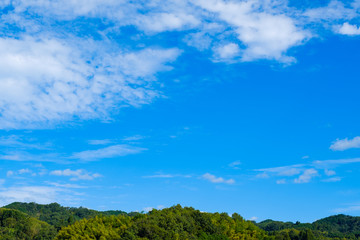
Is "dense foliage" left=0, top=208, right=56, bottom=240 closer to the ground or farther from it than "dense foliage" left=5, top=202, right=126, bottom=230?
closer to the ground

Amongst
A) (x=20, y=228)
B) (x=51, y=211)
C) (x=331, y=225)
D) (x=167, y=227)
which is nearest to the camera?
(x=167, y=227)

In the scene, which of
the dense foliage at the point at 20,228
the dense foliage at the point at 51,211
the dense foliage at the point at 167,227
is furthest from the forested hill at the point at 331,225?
the dense foliage at the point at 167,227

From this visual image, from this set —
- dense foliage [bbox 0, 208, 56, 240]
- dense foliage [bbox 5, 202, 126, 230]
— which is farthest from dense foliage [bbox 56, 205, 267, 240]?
dense foliage [bbox 5, 202, 126, 230]

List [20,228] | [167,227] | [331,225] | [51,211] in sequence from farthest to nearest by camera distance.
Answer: [51,211] < [331,225] < [20,228] < [167,227]

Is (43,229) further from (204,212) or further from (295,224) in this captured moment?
(295,224)

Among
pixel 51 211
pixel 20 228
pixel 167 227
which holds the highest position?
pixel 51 211

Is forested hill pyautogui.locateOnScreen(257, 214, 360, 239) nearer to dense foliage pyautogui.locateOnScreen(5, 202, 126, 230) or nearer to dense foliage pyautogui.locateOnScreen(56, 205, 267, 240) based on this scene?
dense foliage pyautogui.locateOnScreen(5, 202, 126, 230)

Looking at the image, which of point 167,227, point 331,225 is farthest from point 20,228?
point 331,225

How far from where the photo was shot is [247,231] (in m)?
52.4

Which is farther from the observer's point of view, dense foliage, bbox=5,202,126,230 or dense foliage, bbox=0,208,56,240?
dense foliage, bbox=5,202,126,230

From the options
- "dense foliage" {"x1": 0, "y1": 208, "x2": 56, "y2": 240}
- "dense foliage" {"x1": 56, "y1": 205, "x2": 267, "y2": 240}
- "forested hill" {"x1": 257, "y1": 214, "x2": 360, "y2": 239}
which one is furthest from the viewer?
"forested hill" {"x1": 257, "y1": 214, "x2": 360, "y2": 239}

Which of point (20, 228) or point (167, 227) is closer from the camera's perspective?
point (167, 227)

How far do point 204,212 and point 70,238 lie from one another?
17870 mm

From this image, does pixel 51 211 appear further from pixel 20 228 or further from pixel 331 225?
pixel 331 225
